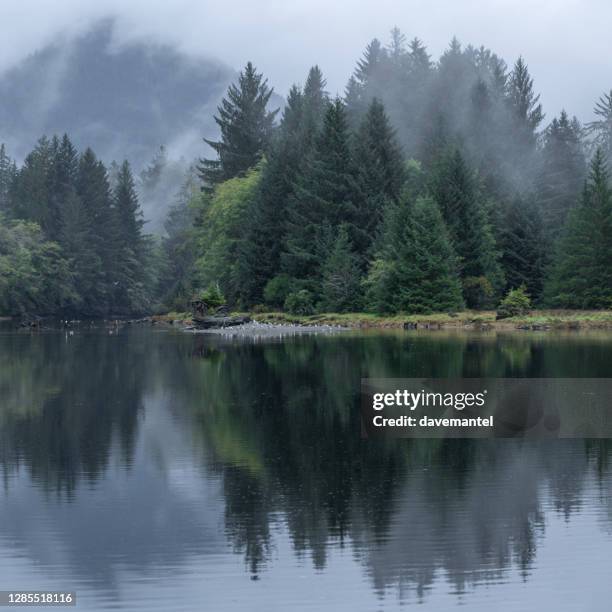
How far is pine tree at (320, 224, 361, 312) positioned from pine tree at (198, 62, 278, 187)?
36.2 meters

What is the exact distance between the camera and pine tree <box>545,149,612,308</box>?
239 feet

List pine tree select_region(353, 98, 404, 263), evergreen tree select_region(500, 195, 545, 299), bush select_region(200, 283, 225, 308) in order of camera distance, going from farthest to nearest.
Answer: pine tree select_region(353, 98, 404, 263) → evergreen tree select_region(500, 195, 545, 299) → bush select_region(200, 283, 225, 308)

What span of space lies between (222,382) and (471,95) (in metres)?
90.3

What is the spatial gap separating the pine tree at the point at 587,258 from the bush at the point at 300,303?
695 inches

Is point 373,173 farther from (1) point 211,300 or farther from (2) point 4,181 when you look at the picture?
(2) point 4,181

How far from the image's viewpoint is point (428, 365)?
1442 inches

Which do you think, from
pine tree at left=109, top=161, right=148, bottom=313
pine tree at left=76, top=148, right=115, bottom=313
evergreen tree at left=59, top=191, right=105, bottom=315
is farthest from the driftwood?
pine tree at left=109, top=161, right=148, bottom=313

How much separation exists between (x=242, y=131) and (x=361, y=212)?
116ft

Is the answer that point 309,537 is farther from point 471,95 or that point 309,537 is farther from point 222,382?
point 471,95

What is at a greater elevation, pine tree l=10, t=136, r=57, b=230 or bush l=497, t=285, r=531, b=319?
pine tree l=10, t=136, r=57, b=230

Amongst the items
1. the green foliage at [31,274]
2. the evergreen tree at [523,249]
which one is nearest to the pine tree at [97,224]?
the green foliage at [31,274]

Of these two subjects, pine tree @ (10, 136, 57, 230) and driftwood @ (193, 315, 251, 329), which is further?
pine tree @ (10, 136, 57, 230)

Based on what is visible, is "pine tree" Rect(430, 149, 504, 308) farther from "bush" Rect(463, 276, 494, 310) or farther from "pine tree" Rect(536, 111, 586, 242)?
"pine tree" Rect(536, 111, 586, 242)

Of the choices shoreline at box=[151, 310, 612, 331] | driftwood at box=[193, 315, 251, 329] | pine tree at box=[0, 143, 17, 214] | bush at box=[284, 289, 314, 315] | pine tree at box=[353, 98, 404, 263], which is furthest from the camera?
pine tree at box=[0, 143, 17, 214]
